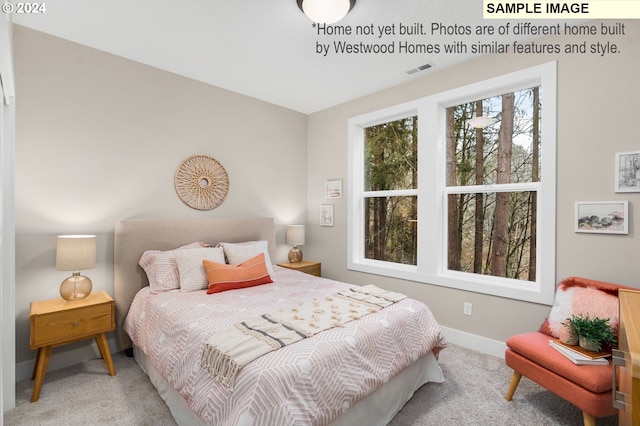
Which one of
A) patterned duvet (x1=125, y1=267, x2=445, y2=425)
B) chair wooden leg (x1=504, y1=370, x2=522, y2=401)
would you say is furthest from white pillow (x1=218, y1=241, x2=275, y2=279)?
chair wooden leg (x1=504, y1=370, x2=522, y2=401)

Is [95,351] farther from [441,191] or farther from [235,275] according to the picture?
[441,191]

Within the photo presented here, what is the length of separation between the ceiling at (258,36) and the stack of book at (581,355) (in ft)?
7.60

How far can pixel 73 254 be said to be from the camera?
227 cm

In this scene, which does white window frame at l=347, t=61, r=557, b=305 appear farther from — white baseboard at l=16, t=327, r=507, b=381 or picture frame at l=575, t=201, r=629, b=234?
white baseboard at l=16, t=327, r=507, b=381

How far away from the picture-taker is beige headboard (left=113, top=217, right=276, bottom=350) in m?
2.71

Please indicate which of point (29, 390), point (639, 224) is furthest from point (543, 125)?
point (29, 390)

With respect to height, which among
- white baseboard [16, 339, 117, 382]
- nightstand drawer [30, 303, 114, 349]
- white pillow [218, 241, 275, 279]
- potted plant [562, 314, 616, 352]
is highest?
white pillow [218, 241, 275, 279]

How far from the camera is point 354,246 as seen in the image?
3.94 metres

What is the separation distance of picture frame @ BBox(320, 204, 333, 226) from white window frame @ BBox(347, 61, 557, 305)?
0.33m

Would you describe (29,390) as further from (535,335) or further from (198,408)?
(535,335)

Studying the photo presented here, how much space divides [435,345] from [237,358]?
1507 mm

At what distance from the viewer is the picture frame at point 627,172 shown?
2.09 metres

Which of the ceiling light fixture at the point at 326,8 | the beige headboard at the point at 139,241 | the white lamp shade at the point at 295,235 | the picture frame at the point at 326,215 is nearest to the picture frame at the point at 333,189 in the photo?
the picture frame at the point at 326,215

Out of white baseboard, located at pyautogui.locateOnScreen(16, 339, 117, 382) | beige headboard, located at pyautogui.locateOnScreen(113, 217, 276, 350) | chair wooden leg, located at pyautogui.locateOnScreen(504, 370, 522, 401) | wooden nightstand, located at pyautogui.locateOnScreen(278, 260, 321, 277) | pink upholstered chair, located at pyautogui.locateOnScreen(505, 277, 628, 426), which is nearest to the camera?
pink upholstered chair, located at pyautogui.locateOnScreen(505, 277, 628, 426)
